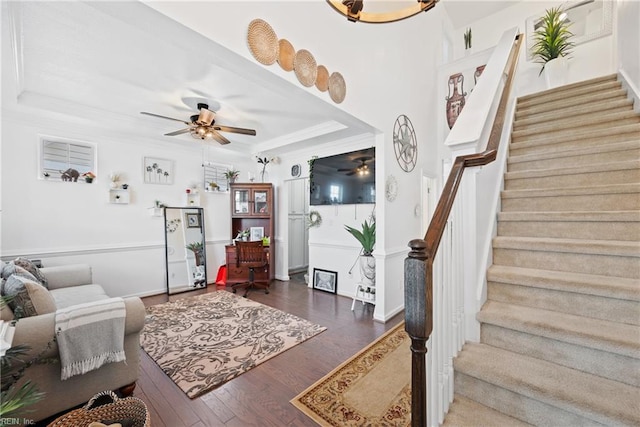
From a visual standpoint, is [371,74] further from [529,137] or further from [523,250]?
[523,250]

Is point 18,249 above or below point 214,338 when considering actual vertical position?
above

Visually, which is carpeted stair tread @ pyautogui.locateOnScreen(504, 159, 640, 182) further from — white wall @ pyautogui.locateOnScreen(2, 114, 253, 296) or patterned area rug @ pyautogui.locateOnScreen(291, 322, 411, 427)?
white wall @ pyautogui.locateOnScreen(2, 114, 253, 296)

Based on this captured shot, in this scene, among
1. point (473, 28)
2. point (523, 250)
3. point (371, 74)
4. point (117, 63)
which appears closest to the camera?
point (523, 250)

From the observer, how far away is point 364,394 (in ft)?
6.00

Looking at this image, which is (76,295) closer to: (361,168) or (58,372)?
(58,372)

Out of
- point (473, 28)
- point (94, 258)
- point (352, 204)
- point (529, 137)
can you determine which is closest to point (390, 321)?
point (352, 204)

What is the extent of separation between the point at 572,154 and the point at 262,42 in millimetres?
2557

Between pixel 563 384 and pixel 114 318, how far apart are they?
8.16ft

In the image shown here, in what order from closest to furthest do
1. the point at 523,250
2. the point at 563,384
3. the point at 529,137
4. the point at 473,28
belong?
the point at 563,384
the point at 523,250
the point at 529,137
the point at 473,28

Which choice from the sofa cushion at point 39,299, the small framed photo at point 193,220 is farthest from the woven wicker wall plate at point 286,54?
the small framed photo at point 193,220

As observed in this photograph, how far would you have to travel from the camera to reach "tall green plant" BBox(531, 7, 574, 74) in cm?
402

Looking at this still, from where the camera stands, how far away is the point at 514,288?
149 cm

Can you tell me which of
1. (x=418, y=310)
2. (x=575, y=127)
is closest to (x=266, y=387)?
(x=418, y=310)

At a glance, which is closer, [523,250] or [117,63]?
[523,250]
